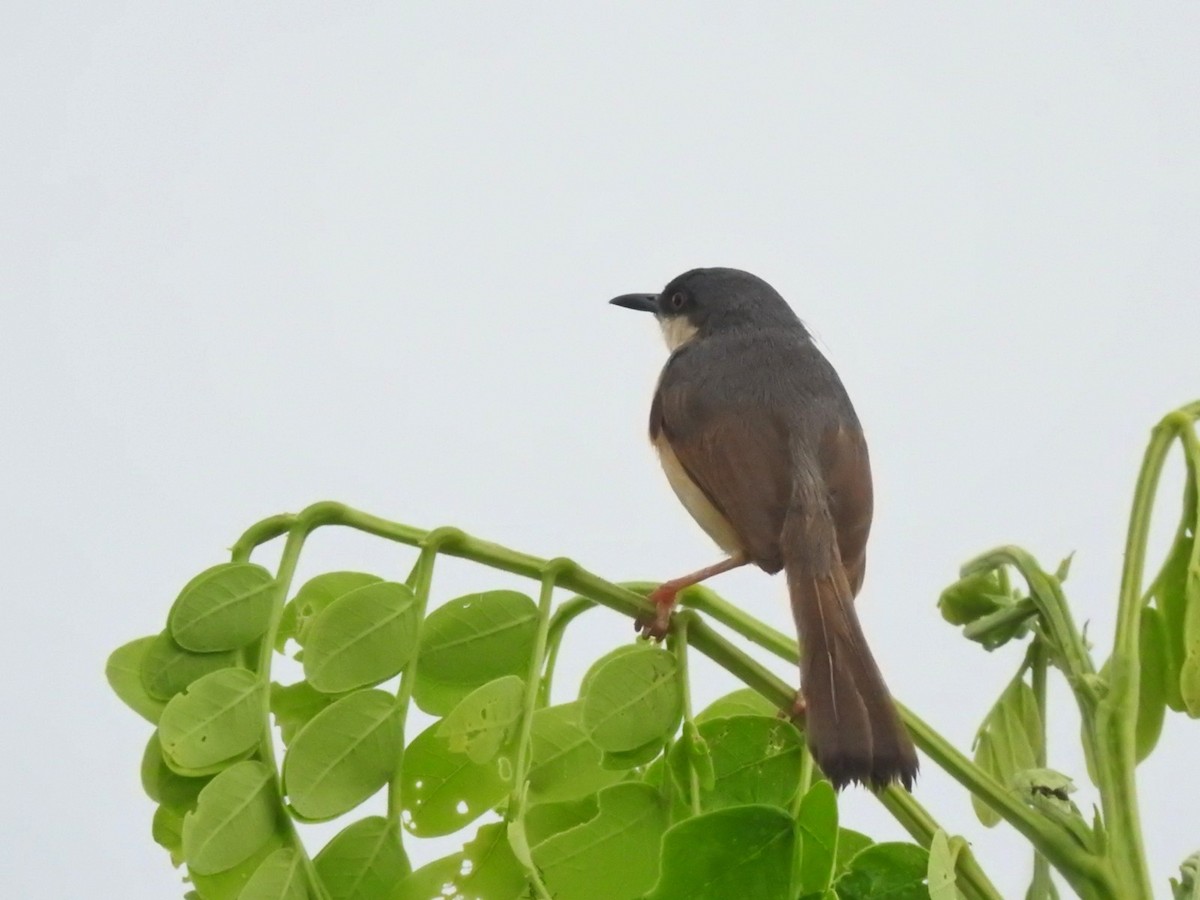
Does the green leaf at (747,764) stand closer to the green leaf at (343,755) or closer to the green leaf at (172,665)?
the green leaf at (343,755)

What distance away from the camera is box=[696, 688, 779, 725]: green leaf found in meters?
2.23

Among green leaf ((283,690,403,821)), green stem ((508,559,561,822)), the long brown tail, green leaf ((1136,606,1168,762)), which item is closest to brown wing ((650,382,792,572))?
the long brown tail

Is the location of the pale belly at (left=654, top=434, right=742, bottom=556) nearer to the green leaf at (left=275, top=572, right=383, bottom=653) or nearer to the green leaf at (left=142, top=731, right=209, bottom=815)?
the green leaf at (left=275, top=572, right=383, bottom=653)

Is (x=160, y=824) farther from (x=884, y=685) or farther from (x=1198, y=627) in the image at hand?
(x=1198, y=627)

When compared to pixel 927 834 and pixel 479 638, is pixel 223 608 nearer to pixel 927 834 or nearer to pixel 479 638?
pixel 479 638

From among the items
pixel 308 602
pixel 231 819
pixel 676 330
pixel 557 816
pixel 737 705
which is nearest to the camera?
pixel 231 819

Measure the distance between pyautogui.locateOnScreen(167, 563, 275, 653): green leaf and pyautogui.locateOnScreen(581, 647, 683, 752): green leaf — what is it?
435 millimetres

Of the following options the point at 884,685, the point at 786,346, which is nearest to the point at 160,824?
the point at 884,685

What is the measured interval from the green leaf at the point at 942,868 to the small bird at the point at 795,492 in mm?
128

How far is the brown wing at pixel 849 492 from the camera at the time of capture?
296 centimetres

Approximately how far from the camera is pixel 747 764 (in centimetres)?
186

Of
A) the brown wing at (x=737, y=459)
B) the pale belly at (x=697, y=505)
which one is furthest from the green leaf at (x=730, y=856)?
the pale belly at (x=697, y=505)

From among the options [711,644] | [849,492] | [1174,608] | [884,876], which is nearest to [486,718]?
[711,644]

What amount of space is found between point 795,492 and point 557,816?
125 cm
